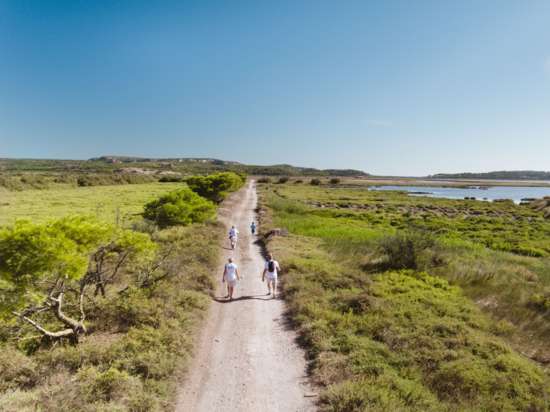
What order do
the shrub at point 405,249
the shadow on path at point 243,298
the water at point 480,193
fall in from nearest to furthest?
the shadow on path at point 243,298 < the shrub at point 405,249 < the water at point 480,193

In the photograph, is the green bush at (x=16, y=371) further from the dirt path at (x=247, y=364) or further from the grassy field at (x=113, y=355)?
the dirt path at (x=247, y=364)

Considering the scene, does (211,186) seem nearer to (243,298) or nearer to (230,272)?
(230,272)

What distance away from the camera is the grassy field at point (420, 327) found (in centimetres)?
702

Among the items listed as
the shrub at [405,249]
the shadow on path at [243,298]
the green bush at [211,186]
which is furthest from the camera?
the green bush at [211,186]

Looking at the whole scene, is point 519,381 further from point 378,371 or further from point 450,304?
point 450,304

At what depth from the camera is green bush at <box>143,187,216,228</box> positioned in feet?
90.7

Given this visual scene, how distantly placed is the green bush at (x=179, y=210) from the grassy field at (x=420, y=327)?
13.1 metres

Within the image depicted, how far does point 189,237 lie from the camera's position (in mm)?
22828

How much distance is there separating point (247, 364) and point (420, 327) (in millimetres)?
5936

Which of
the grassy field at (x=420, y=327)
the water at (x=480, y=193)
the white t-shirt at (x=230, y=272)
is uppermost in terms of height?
the water at (x=480, y=193)

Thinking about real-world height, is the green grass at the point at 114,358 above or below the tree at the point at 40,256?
below

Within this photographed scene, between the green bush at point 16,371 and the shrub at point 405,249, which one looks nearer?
the green bush at point 16,371

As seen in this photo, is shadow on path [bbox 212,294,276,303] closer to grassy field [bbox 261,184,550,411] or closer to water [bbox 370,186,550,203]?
grassy field [bbox 261,184,550,411]

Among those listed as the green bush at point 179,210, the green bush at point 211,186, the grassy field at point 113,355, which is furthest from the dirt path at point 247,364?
the green bush at point 211,186
